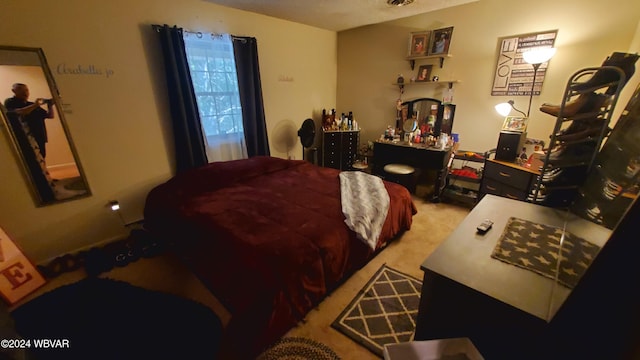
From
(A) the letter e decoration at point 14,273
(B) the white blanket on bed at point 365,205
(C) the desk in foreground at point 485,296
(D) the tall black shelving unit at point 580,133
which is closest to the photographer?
(C) the desk in foreground at point 485,296

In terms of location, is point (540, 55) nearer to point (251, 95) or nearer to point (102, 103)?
point (251, 95)

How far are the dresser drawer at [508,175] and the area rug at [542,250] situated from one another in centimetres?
162

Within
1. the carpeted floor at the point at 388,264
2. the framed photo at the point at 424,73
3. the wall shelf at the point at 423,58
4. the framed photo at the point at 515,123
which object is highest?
the wall shelf at the point at 423,58

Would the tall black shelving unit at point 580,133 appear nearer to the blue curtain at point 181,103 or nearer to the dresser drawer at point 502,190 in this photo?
the dresser drawer at point 502,190

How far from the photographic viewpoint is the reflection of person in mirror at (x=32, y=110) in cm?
189

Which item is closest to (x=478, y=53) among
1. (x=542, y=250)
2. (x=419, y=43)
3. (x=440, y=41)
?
(x=440, y=41)

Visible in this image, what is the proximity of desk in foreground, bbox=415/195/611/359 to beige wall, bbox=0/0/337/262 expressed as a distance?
287cm

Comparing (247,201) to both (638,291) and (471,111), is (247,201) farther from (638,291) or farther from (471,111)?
(471,111)

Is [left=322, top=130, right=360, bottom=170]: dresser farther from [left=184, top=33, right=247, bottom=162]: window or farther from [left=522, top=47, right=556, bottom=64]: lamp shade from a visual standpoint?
[left=522, top=47, right=556, bottom=64]: lamp shade

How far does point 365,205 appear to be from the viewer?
2.10 metres

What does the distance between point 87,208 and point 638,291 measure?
11.2 feet

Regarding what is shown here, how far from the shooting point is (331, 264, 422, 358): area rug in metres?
1.54

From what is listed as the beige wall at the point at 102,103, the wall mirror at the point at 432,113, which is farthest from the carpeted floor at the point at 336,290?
the wall mirror at the point at 432,113

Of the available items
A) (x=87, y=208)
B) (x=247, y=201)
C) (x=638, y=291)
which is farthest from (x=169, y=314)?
(x=87, y=208)
